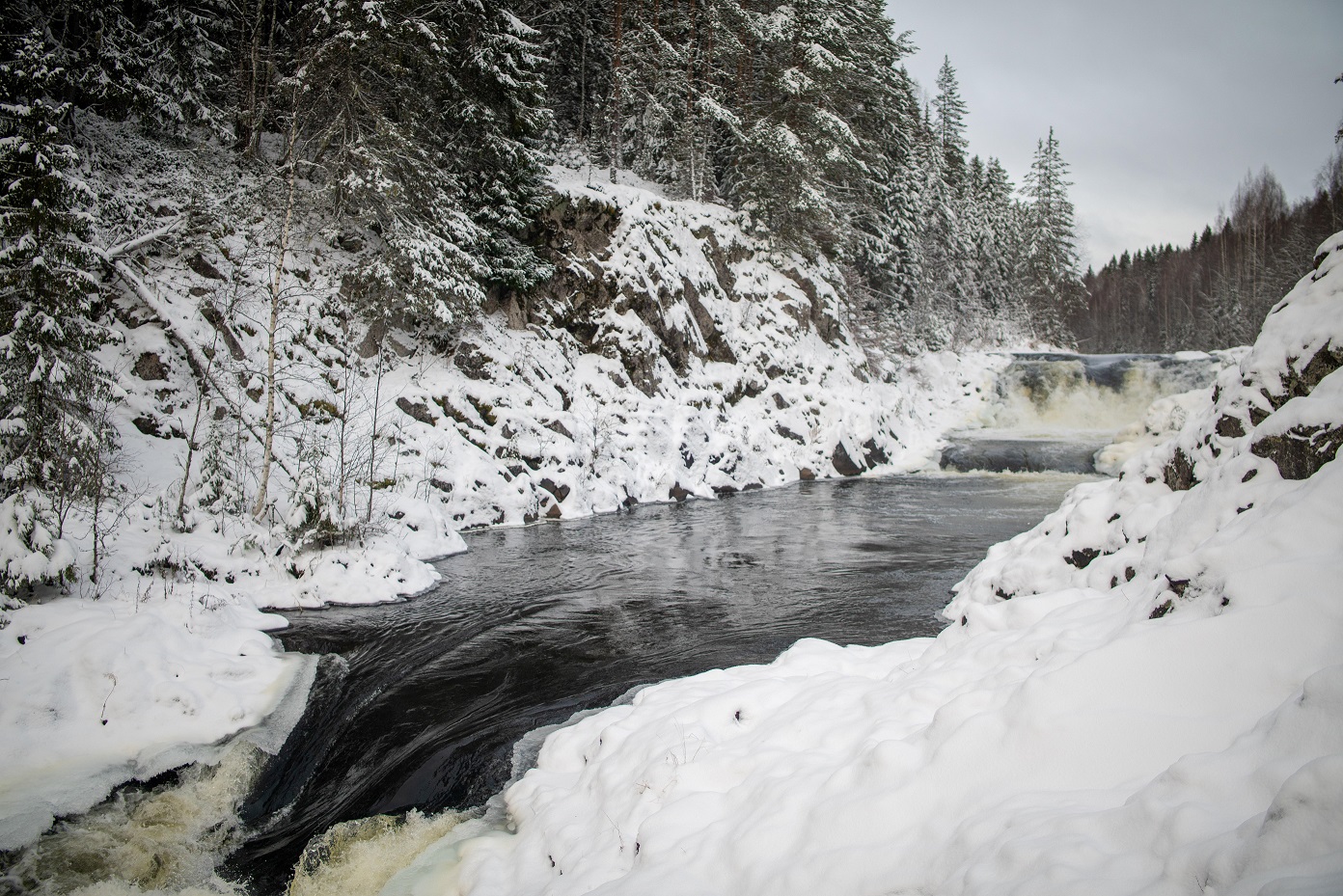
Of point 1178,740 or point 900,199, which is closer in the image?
point 1178,740

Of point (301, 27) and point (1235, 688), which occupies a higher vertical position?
point (301, 27)

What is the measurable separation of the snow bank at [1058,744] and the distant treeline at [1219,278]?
147ft

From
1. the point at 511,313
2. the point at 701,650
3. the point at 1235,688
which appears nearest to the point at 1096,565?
the point at 1235,688

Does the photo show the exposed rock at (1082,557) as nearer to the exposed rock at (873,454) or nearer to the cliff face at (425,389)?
the cliff face at (425,389)

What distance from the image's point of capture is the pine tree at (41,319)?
21.7ft

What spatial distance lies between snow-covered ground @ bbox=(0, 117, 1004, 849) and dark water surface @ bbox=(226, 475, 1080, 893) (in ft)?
2.33

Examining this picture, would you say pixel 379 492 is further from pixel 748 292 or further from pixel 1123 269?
pixel 1123 269

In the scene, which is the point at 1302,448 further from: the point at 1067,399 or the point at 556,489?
the point at 1067,399

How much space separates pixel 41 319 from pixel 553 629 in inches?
253

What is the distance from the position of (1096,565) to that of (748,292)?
20404 millimetres

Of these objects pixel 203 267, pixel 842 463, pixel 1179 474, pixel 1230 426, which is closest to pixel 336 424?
pixel 203 267

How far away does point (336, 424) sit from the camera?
1282cm

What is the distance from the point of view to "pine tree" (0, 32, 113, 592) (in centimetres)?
661

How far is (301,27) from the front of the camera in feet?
48.2
